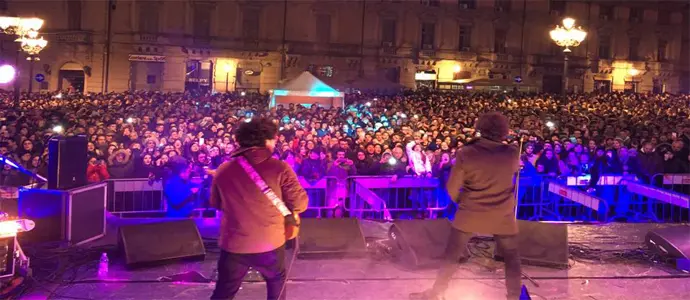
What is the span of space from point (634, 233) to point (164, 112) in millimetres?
13789

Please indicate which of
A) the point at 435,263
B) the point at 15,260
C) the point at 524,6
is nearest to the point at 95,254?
the point at 15,260

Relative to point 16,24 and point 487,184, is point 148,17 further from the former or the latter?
→ point 487,184

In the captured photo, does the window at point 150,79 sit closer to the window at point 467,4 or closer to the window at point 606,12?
the window at point 467,4

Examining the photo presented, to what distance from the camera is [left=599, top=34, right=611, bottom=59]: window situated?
48.8 metres

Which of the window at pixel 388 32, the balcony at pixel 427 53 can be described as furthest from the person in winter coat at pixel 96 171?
the balcony at pixel 427 53

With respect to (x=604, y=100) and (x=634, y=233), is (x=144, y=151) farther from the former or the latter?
(x=604, y=100)

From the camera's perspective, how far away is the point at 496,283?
19.2ft

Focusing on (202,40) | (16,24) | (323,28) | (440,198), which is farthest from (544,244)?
(323,28)

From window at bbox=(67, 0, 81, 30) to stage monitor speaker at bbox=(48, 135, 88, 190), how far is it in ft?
109

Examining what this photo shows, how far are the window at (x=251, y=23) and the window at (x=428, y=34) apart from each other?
40.9 feet

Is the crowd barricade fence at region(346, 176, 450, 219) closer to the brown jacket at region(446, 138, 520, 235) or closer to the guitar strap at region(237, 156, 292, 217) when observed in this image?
the brown jacket at region(446, 138, 520, 235)

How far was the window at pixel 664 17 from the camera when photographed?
50.4 meters

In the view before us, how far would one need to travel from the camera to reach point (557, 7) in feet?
154

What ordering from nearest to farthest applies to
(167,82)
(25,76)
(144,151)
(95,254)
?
1. (95,254)
2. (144,151)
3. (25,76)
4. (167,82)
